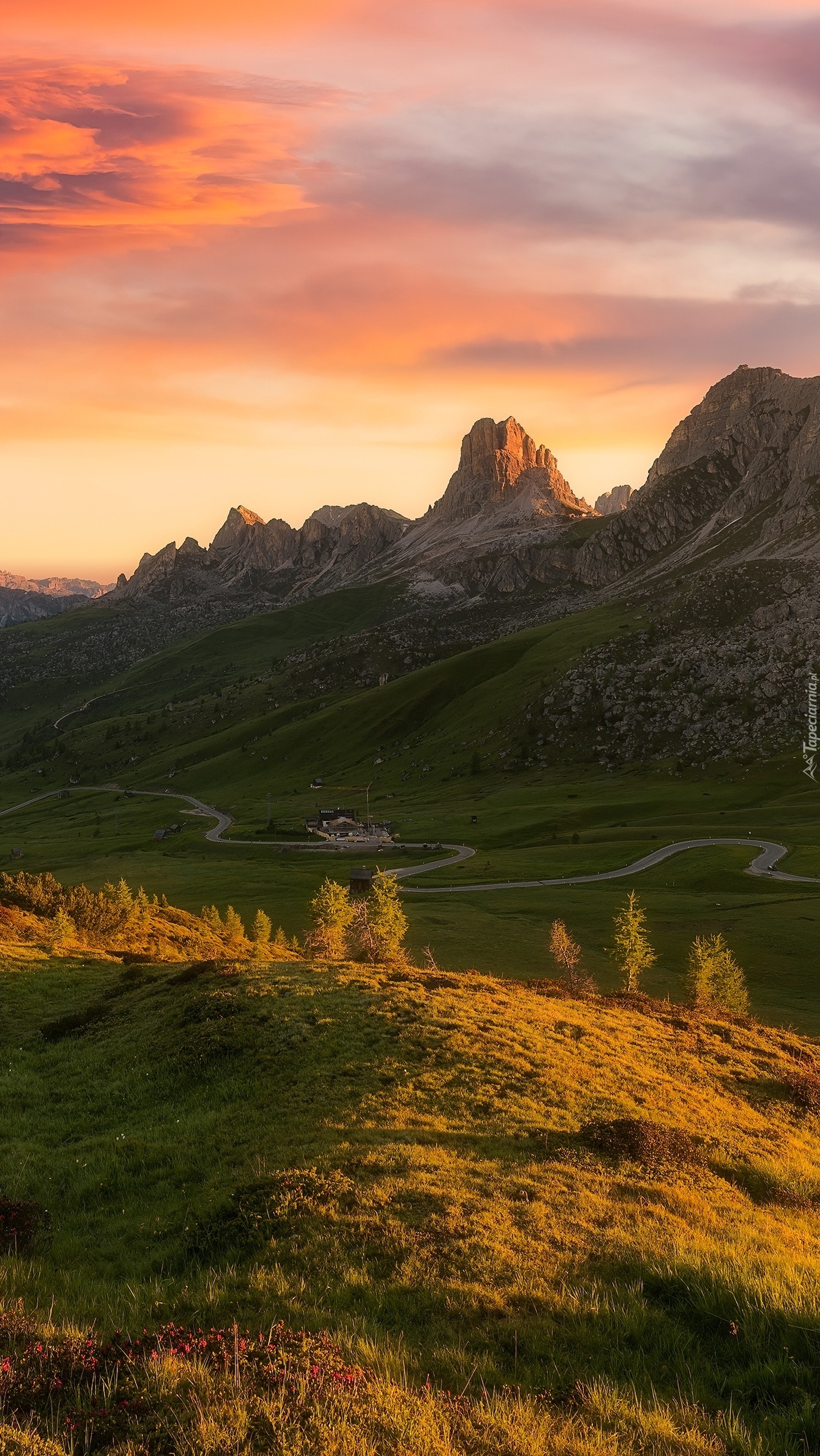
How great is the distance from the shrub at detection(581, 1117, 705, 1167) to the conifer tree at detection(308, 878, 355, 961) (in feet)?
207

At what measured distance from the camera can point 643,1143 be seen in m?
22.8

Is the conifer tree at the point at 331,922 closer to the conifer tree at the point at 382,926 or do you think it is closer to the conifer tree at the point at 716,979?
the conifer tree at the point at 382,926

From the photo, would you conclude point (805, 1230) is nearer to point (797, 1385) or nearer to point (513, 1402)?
point (797, 1385)

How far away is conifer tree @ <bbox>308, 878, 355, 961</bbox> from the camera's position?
8975 centimetres

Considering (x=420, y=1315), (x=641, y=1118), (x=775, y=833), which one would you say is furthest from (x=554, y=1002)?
(x=775, y=833)

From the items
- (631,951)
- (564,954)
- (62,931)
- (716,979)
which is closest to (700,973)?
(716,979)

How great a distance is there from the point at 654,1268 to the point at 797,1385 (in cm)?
349

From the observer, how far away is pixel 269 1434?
9.22m

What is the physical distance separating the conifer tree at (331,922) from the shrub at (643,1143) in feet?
207


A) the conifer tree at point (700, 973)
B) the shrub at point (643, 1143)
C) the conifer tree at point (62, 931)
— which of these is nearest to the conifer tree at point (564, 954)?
the conifer tree at point (700, 973)

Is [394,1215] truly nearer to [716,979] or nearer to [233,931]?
[716,979]

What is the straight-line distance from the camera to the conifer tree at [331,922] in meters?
89.8

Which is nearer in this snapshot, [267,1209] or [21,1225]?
[267,1209]

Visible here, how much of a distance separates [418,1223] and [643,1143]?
970 centimetres
